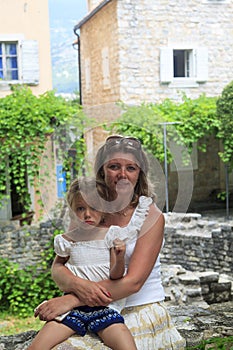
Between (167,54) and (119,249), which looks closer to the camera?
(119,249)

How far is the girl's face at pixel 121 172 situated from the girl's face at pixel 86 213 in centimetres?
7

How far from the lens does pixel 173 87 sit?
7.32m

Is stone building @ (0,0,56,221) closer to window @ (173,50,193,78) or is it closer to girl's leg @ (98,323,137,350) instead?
window @ (173,50,193,78)

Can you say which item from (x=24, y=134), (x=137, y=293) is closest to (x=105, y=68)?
(x=24, y=134)

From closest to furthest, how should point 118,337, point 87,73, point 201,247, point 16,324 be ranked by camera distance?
point 118,337, point 16,324, point 201,247, point 87,73

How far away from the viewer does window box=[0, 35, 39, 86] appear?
6480mm

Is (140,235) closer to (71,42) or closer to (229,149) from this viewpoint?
(229,149)

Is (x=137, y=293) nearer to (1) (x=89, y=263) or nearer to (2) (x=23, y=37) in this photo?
(1) (x=89, y=263)

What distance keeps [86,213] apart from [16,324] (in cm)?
394

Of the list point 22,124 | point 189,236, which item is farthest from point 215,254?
point 22,124

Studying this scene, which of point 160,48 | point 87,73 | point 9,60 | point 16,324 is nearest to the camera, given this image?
point 16,324

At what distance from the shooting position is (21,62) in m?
6.52

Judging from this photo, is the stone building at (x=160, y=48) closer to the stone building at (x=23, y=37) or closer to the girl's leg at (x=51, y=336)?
the stone building at (x=23, y=37)

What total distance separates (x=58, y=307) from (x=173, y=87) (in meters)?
6.29
